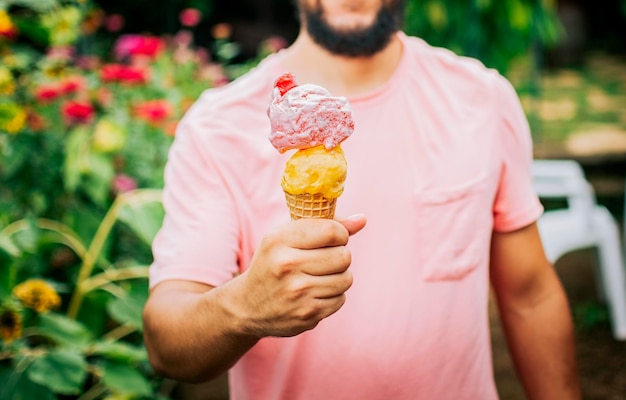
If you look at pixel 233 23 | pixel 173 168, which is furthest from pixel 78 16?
pixel 233 23

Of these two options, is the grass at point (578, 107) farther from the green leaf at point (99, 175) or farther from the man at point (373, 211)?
the man at point (373, 211)

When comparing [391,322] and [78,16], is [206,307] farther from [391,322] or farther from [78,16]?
[78,16]

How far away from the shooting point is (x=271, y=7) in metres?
9.06

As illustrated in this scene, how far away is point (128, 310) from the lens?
6.83 feet

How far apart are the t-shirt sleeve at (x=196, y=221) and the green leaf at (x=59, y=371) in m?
0.51

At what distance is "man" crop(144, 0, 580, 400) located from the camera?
1.42 meters

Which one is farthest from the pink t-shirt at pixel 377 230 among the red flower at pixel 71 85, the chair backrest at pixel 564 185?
the chair backrest at pixel 564 185

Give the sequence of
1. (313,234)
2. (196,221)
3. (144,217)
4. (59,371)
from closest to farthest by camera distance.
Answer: (313,234), (196,221), (59,371), (144,217)

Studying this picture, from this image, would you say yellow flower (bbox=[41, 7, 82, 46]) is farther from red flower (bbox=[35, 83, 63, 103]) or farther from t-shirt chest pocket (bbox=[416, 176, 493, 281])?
t-shirt chest pocket (bbox=[416, 176, 493, 281])

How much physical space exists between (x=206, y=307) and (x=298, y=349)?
0.31m

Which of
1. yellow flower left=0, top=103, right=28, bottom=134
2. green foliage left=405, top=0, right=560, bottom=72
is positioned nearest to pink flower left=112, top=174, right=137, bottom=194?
yellow flower left=0, top=103, right=28, bottom=134

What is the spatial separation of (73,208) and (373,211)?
65.0 inches

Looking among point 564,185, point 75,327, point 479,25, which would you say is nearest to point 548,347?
point 75,327

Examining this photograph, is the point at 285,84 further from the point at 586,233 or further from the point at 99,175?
the point at 586,233
